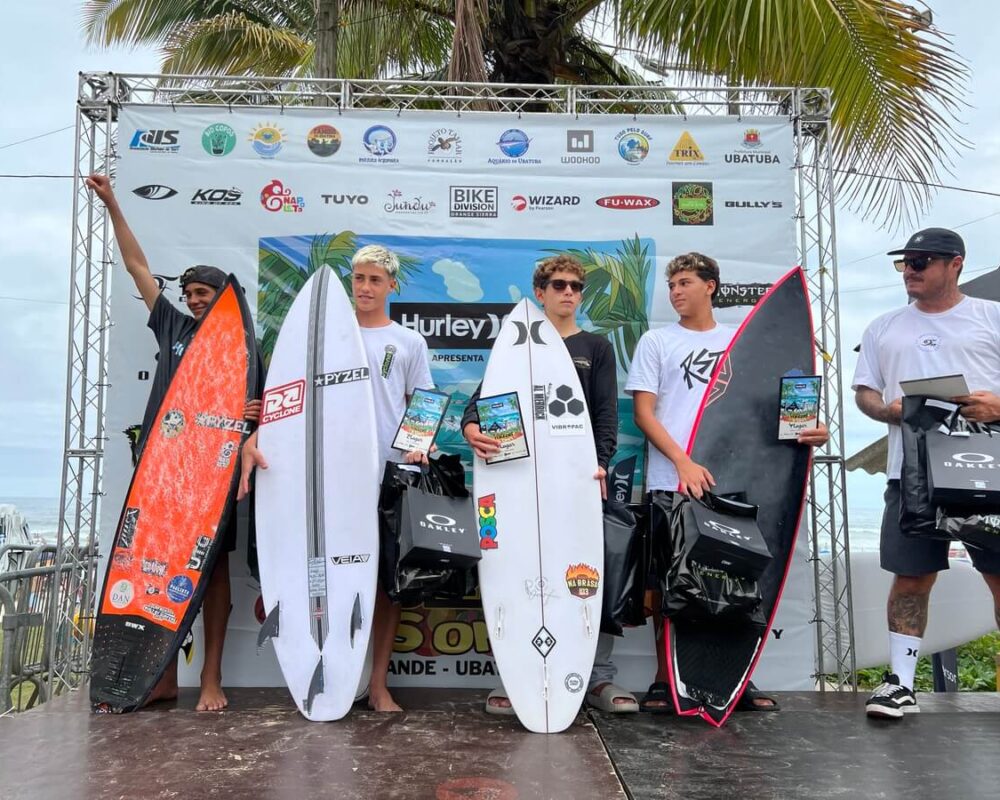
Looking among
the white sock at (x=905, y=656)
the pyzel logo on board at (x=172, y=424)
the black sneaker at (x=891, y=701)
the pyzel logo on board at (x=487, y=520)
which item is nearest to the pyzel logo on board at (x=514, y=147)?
the pyzel logo on board at (x=487, y=520)

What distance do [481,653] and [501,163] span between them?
92.9 inches

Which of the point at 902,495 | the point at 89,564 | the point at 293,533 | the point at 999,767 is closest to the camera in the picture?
the point at 999,767

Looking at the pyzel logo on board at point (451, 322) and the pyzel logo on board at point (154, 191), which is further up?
the pyzel logo on board at point (154, 191)

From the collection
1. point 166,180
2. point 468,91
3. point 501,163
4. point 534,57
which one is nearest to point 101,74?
point 166,180

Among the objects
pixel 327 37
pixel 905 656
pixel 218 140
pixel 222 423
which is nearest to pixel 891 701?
pixel 905 656

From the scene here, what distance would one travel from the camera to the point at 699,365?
12.0ft

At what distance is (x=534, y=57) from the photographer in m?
6.22

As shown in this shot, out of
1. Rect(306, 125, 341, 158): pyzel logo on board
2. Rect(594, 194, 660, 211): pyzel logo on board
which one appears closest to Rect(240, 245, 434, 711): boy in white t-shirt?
Rect(306, 125, 341, 158): pyzel logo on board

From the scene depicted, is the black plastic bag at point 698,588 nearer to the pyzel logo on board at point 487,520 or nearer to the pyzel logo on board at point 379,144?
the pyzel logo on board at point 487,520

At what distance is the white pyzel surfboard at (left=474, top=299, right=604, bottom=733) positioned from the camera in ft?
10.3

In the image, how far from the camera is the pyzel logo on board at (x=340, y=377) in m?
3.45

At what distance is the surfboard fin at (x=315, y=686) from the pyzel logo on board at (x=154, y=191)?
2356mm

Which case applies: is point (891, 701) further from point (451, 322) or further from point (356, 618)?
point (451, 322)

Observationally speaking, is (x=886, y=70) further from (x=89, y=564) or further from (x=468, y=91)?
(x=89, y=564)
